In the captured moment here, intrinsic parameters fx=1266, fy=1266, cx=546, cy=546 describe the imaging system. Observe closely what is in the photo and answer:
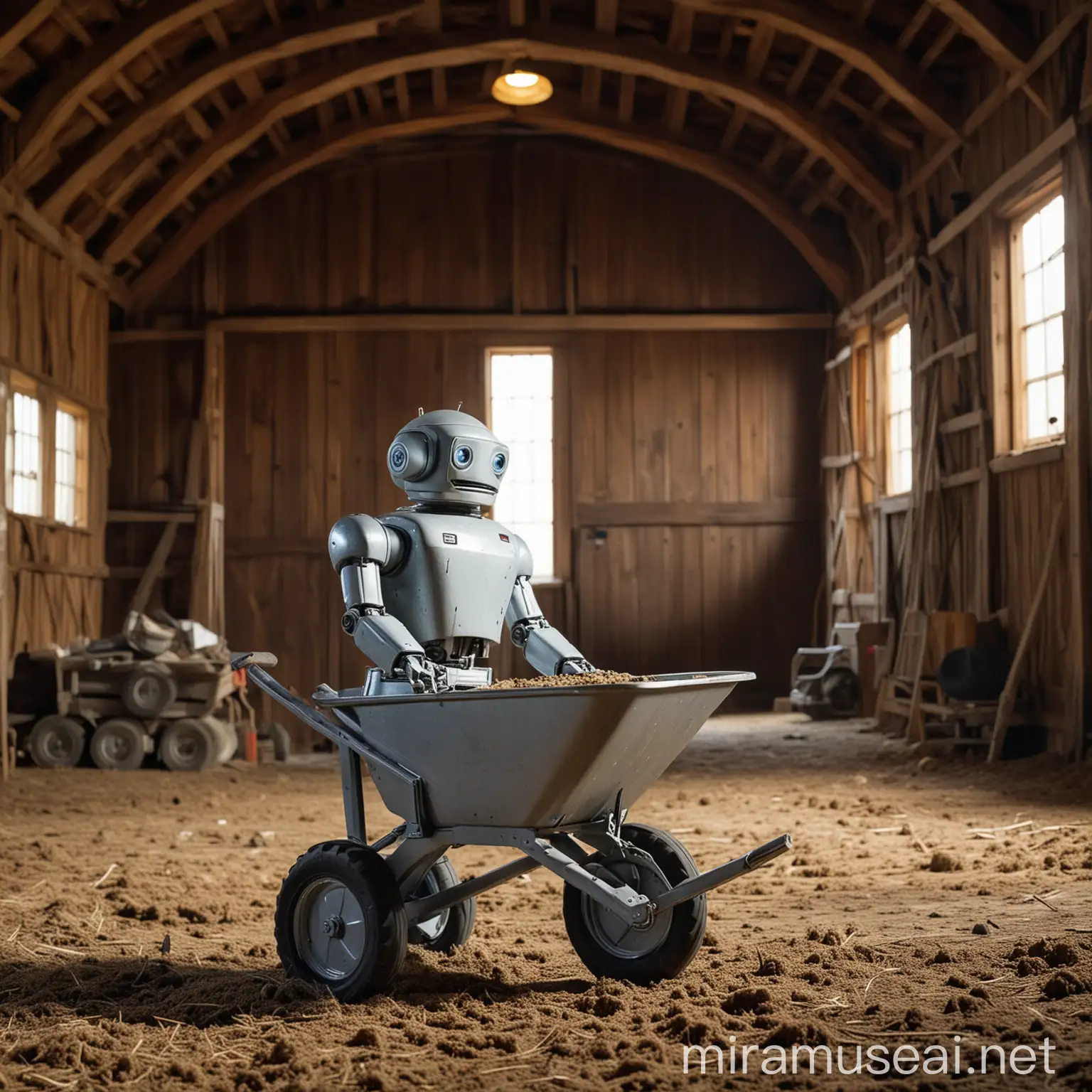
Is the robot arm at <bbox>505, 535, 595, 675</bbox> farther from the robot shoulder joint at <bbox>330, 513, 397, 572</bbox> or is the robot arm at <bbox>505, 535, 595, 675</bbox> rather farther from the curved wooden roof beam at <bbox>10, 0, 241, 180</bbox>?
the curved wooden roof beam at <bbox>10, 0, 241, 180</bbox>

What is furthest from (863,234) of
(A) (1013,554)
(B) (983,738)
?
(B) (983,738)

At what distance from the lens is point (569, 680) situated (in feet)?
12.7

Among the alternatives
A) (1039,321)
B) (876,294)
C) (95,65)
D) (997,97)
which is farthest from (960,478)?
(95,65)

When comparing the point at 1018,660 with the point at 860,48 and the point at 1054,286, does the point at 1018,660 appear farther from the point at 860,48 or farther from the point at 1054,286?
the point at 860,48

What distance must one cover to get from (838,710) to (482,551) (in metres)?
8.57

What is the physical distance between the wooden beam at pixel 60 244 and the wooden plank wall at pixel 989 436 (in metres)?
7.52

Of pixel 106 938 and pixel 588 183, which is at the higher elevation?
pixel 588 183

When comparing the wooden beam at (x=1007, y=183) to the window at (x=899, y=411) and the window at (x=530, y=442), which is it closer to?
the window at (x=899, y=411)

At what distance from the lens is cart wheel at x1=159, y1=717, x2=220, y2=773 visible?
34.1ft

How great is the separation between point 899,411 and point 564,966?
9152mm

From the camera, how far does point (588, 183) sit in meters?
13.9

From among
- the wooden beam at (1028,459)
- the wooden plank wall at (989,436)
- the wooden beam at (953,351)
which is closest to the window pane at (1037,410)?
the wooden beam at (1028,459)

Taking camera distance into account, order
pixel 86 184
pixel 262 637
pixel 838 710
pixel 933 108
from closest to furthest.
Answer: pixel 933 108, pixel 86 184, pixel 838 710, pixel 262 637

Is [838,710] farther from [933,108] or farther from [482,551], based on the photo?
[482,551]
